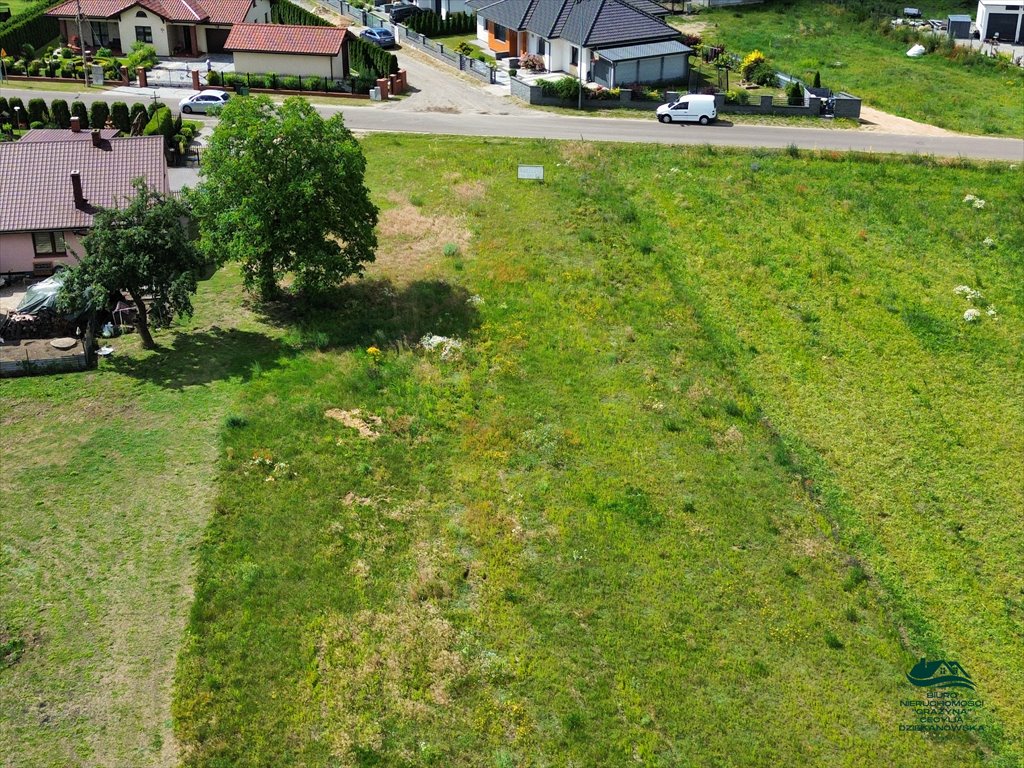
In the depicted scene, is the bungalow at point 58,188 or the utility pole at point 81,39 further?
the utility pole at point 81,39

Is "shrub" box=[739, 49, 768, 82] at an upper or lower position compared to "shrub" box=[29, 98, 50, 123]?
upper

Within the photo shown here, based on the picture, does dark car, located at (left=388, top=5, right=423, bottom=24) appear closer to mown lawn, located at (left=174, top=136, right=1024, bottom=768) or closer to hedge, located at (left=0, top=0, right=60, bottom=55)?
hedge, located at (left=0, top=0, right=60, bottom=55)

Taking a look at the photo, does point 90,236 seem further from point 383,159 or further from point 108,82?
point 108,82

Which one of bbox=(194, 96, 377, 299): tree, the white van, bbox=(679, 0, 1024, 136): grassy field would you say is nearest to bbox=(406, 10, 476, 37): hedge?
bbox=(679, 0, 1024, 136): grassy field

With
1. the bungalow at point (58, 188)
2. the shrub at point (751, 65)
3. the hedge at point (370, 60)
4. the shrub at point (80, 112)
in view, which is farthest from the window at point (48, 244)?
the shrub at point (751, 65)

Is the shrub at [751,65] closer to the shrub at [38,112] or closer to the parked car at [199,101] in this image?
the parked car at [199,101]
